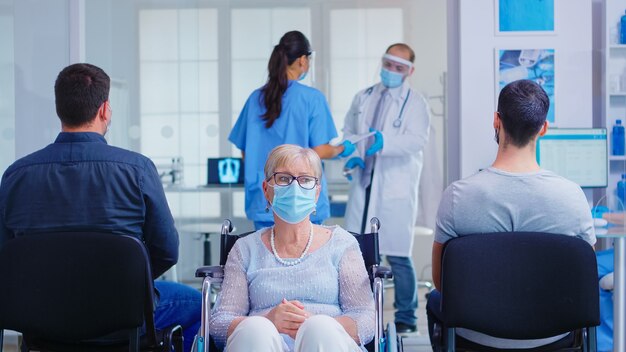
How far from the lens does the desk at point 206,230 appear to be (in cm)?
490

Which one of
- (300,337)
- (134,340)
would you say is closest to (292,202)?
(300,337)

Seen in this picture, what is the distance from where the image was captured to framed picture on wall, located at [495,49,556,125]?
3838mm

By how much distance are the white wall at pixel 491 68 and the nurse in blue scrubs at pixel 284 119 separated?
665 mm

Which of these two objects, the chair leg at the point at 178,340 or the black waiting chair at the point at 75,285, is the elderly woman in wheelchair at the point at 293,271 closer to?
the chair leg at the point at 178,340

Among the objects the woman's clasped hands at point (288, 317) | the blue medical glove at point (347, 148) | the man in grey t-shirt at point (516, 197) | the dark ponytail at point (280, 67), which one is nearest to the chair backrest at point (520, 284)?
the man in grey t-shirt at point (516, 197)

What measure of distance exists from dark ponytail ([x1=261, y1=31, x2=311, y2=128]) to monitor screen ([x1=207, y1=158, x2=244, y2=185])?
1.39m

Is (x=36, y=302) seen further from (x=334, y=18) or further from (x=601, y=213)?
(x=334, y=18)

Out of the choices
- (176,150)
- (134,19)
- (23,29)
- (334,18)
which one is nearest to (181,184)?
(176,150)

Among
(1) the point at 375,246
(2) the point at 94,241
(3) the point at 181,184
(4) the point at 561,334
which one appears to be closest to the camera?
(2) the point at 94,241

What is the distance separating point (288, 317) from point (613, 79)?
241cm

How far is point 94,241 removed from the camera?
2248 mm

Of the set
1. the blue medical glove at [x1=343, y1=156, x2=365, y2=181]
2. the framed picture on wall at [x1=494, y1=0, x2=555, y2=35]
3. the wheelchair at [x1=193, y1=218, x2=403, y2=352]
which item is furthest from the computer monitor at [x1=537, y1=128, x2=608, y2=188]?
the wheelchair at [x1=193, y1=218, x2=403, y2=352]

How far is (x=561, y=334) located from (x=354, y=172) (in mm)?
2300

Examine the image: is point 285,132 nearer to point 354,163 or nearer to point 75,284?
point 354,163
